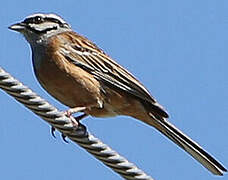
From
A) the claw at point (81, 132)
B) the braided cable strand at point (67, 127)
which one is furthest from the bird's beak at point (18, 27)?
the braided cable strand at point (67, 127)

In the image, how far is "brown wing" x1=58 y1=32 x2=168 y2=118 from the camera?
798cm

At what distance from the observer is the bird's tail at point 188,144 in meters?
7.26

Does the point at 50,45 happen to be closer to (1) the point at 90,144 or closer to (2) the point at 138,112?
(2) the point at 138,112

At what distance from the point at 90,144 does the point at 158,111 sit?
7.76ft

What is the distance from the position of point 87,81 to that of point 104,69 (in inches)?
18.9

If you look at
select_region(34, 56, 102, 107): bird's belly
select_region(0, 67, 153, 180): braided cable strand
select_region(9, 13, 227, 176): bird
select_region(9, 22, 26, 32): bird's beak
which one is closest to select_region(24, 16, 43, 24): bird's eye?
select_region(9, 13, 227, 176): bird

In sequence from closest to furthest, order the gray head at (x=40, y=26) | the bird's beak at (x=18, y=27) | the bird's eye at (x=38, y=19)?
the bird's beak at (x=18, y=27)
the gray head at (x=40, y=26)
the bird's eye at (x=38, y=19)

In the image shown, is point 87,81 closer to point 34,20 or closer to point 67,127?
point 34,20

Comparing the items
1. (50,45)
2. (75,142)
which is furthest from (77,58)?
(75,142)

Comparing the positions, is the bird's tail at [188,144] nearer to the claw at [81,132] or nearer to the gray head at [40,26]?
the gray head at [40,26]

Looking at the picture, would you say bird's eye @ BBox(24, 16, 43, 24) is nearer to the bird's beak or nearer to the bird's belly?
the bird's beak

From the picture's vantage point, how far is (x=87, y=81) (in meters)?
7.87

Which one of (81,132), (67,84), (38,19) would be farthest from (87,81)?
(81,132)

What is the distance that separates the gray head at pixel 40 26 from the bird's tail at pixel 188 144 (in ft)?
5.13
